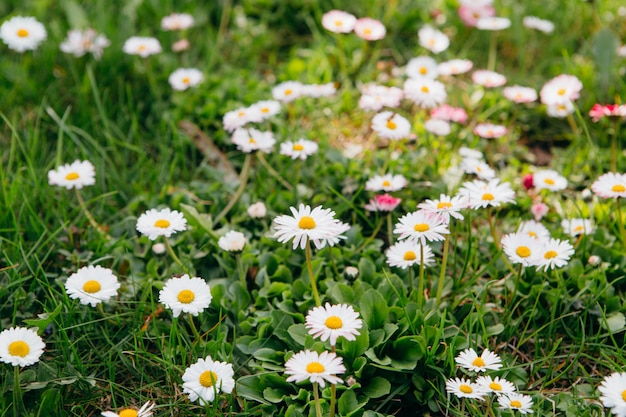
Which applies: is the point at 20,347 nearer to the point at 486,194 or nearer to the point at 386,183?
the point at 386,183

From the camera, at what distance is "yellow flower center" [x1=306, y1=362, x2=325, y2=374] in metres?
1.47

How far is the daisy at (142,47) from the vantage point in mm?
2921

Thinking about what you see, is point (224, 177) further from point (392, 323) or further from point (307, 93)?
point (392, 323)

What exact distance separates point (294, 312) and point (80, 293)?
1.89 ft

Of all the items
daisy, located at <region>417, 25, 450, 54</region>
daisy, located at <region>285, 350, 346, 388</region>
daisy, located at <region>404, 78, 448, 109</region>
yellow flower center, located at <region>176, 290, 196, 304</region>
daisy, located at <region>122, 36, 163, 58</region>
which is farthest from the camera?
daisy, located at <region>417, 25, 450, 54</region>

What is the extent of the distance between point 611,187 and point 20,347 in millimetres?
1699

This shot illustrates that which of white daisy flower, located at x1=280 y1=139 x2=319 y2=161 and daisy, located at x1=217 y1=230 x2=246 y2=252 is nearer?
daisy, located at x1=217 y1=230 x2=246 y2=252

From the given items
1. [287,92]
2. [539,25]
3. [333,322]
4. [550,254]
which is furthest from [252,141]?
[539,25]

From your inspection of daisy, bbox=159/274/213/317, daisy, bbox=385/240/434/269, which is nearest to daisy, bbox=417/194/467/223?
daisy, bbox=385/240/434/269

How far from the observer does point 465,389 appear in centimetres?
161

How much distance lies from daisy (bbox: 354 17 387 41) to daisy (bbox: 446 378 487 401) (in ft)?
5.81

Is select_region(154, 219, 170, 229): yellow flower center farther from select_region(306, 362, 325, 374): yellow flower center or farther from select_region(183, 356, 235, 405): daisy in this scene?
select_region(306, 362, 325, 374): yellow flower center

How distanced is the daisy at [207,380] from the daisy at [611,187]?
1.23 meters

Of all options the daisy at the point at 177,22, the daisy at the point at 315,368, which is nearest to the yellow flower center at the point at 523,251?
the daisy at the point at 315,368
